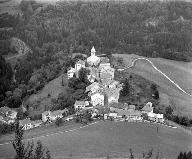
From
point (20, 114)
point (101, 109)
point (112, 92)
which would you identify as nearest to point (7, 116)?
point (20, 114)

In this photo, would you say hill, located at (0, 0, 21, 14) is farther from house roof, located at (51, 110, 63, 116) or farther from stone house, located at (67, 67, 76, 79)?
house roof, located at (51, 110, 63, 116)

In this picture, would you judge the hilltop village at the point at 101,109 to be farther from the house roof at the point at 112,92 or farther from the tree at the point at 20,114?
the tree at the point at 20,114

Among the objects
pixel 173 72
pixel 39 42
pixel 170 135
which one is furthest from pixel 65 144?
pixel 39 42

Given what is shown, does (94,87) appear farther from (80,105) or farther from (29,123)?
(29,123)

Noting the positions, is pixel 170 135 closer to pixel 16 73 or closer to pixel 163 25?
pixel 16 73

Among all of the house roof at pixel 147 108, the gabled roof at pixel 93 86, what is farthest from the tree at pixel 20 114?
the house roof at pixel 147 108

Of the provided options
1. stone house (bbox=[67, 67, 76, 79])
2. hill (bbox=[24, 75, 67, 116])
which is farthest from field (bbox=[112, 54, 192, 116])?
hill (bbox=[24, 75, 67, 116])
